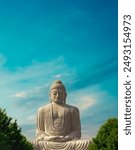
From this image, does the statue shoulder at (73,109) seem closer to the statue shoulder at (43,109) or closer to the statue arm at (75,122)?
the statue arm at (75,122)

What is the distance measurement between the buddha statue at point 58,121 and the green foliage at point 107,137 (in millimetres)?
2597

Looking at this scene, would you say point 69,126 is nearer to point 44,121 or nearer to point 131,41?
point 44,121

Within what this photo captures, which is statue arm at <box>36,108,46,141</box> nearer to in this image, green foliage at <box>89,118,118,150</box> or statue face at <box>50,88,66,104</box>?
statue face at <box>50,88,66,104</box>

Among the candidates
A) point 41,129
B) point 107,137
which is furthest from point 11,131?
point 41,129

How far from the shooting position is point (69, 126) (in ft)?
62.5

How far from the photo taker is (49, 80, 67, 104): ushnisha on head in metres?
19.3

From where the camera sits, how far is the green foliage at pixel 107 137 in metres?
14.6

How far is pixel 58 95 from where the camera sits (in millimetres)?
19250

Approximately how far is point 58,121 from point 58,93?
3.85 feet

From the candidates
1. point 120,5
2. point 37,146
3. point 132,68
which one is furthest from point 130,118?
point 37,146

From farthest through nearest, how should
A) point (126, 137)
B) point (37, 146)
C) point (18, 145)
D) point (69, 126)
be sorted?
point (69, 126) → point (37, 146) → point (18, 145) → point (126, 137)

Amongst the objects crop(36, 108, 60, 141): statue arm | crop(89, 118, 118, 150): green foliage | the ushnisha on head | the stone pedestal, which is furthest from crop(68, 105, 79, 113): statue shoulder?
crop(89, 118, 118, 150): green foliage

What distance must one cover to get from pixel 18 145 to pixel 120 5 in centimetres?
693

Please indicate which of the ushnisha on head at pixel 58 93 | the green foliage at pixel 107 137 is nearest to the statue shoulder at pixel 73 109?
the ushnisha on head at pixel 58 93
